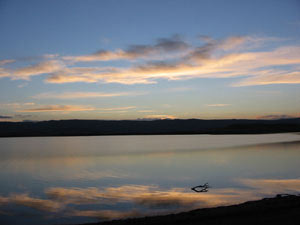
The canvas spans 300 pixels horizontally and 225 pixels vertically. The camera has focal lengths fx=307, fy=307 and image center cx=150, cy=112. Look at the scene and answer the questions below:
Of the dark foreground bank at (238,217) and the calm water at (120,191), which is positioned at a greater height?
the dark foreground bank at (238,217)

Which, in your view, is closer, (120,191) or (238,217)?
(238,217)

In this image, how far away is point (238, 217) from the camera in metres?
7.62

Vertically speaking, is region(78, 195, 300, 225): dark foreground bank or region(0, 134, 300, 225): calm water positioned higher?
region(78, 195, 300, 225): dark foreground bank

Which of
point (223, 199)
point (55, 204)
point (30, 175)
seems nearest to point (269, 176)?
point (223, 199)

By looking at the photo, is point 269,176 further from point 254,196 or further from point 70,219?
point 70,219

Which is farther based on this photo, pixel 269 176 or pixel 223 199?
pixel 269 176

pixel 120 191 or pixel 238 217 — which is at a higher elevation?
pixel 238 217

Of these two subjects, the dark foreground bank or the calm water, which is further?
the calm water

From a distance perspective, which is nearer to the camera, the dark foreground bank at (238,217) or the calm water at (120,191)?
the dark foreground bank at (238,217)

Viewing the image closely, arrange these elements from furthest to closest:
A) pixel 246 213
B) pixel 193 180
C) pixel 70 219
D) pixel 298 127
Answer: pixel 298 127, pixel 193 180, pixel 70 219, pixel 246 213

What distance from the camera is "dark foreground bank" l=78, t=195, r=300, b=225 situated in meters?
7.23

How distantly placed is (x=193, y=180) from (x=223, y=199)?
4321 millimetres

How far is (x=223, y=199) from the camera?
10.8m

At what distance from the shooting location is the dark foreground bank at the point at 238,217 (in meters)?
7.23
